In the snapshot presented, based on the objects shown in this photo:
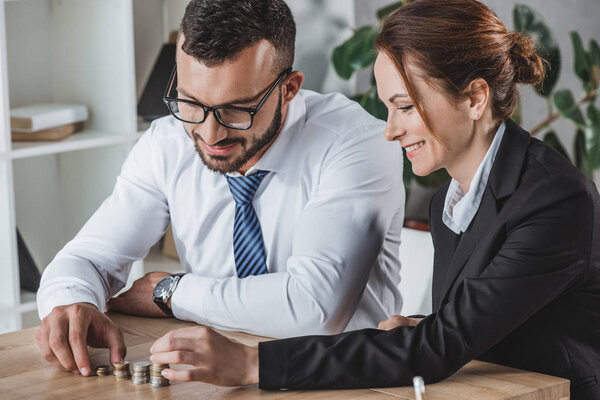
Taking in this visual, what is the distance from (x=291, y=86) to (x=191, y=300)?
52cm

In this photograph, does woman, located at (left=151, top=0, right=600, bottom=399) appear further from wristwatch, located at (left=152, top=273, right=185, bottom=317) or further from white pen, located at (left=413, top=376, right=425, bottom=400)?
wristwatch, located at (left=152, top=273, right=185, bottom=317)

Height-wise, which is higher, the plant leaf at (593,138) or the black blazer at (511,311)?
the black blazer at (511,311)

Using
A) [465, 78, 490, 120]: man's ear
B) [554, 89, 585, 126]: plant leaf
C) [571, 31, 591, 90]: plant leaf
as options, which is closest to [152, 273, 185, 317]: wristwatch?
[465, 78, 490, 120]: man's ear

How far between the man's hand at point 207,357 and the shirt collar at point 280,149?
636mm

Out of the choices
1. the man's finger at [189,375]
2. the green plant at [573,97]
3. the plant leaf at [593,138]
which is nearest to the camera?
the man's finger at [189,375]

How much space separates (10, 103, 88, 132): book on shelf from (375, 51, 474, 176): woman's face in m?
1.59

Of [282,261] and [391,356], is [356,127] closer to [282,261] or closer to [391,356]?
[282,261]

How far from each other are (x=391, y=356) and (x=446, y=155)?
396 millimetres

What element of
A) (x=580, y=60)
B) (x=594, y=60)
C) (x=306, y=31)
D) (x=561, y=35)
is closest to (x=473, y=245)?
(x=306, y=31)

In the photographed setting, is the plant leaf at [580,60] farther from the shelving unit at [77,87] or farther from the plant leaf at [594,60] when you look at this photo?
the shelving unit at [77,87]

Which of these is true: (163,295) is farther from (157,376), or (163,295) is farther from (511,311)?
(511,311)

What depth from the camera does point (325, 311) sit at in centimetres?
176

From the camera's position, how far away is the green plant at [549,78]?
10.9 ft

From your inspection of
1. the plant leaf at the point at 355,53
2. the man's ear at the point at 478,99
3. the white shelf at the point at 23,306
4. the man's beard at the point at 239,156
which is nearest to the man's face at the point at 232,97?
the man's beard at the point at 239,156
